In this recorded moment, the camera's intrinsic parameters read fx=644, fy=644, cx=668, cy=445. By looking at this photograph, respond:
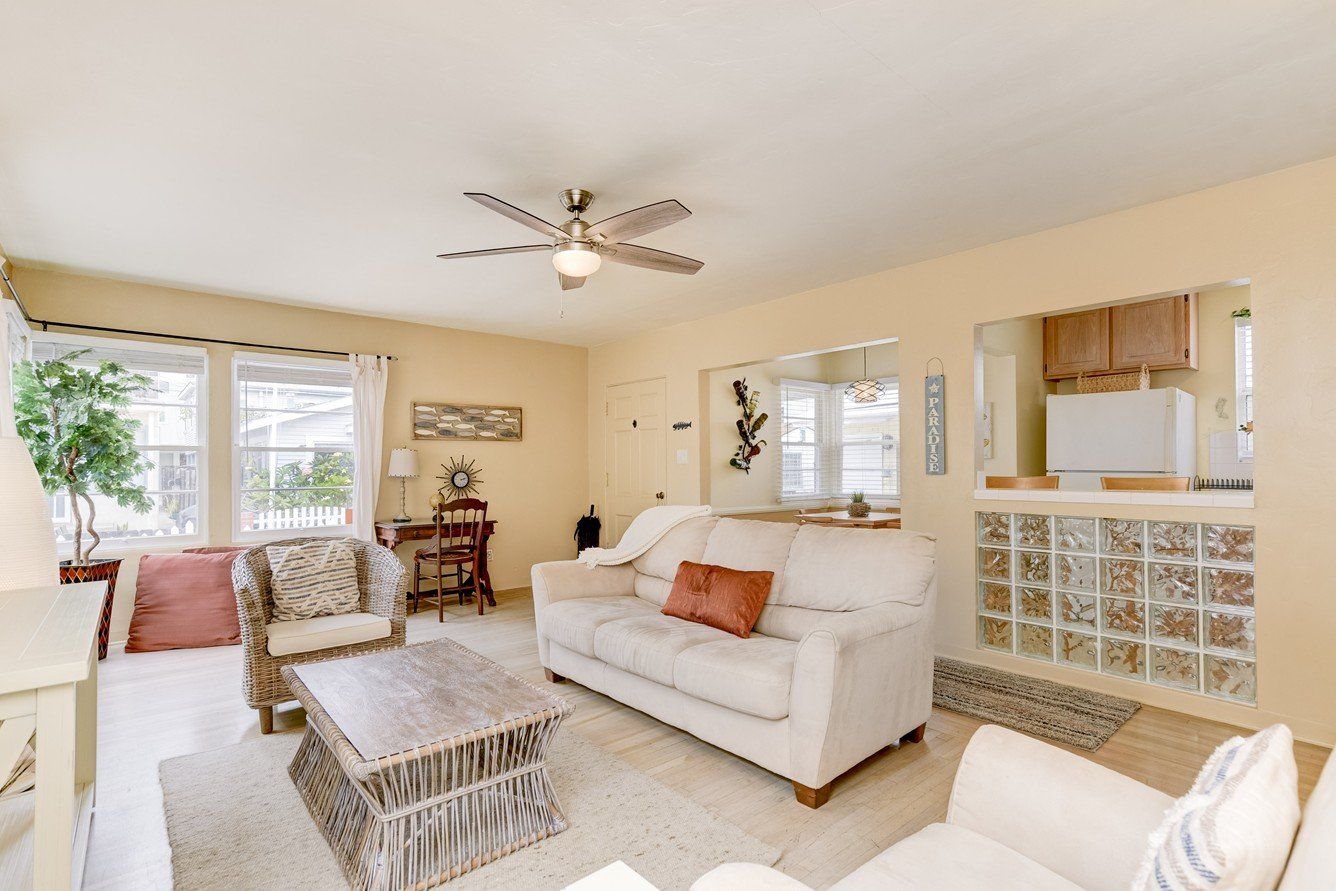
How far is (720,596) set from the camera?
3127 mm

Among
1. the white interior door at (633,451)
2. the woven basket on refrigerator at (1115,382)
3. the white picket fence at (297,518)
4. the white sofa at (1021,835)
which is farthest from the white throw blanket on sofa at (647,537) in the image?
the woven basket on refrigerator at (1115,382)

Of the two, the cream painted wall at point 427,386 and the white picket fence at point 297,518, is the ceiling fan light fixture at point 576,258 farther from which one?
the white picket fence at point 297,518

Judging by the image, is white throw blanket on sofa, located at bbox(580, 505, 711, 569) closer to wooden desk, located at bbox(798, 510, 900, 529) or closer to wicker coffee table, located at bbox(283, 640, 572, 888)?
wicker coffee table, located at bbox(283, 640, 572, 888)

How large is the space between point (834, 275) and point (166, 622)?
5234 mm

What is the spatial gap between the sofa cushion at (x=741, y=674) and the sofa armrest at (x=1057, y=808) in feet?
3.21

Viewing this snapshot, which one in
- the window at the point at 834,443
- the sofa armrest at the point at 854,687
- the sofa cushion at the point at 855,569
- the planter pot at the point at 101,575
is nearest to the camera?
the sofa armrest at the point at 854,687

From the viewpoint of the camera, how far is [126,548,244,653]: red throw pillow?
4430 millimetres

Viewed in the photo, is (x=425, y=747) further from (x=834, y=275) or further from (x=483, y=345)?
(x=483, y=345)

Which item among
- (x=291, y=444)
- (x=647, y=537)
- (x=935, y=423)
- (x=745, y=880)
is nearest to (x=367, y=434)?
(x=291, y=444)

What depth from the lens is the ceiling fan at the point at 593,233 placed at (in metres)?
2.61

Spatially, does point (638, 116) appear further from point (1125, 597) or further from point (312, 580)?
point (1125, 597)

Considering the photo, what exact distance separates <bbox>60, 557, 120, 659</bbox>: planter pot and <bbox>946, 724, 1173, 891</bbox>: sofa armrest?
4.81m

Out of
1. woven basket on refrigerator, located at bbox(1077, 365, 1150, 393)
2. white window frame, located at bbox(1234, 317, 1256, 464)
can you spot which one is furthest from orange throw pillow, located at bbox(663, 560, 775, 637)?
white window frame, located at bbox(1234, 317, 1256, 464)

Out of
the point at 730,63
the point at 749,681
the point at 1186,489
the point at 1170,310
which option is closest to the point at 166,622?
the point at 749,681
